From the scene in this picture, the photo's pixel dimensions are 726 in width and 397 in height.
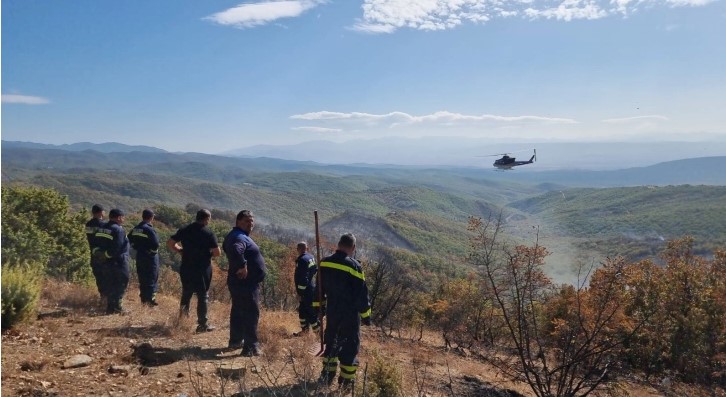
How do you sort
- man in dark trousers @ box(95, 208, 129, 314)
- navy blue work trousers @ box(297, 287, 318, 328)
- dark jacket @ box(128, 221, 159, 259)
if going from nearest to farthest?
navy blue work trousers @ box(297, 287, 318, 328) < man in dark trousers @ box(95, 208, 129, 314) < dark jacket @ box(128, 221, 159, 259)

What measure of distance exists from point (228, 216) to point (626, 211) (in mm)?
131259

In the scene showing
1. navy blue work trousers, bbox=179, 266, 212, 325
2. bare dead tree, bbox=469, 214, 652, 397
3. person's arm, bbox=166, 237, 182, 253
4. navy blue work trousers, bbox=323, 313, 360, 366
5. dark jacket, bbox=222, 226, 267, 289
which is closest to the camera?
bare dead tree, bbox=469, 214, 652, 397

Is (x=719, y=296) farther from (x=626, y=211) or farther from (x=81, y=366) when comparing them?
(x=626, y=211)

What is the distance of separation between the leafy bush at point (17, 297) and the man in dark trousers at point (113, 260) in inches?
59.0

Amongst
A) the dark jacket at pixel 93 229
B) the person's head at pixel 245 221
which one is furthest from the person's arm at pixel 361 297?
the dark jacket at pixel 93 229

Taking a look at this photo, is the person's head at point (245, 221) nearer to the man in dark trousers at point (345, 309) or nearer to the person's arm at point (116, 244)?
the man in dark trousers at point (345, 309)

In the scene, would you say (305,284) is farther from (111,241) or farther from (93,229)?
(93,229)

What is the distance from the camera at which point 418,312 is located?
3122 cm

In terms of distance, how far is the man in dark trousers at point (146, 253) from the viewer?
28.0ft

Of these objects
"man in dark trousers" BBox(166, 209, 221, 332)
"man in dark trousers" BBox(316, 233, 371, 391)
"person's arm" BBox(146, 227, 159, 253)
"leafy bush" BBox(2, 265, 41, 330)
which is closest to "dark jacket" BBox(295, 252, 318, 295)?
"man in dark trousers" BBox(166, 209, 221, 332)

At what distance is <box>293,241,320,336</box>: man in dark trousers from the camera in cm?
810

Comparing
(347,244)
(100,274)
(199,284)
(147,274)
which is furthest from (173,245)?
(347,244)

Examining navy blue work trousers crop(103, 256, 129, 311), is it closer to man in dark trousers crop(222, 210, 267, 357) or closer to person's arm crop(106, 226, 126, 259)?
person's arm crop(106, 226, 126, 259)

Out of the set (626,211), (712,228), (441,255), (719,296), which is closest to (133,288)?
(719,296)
